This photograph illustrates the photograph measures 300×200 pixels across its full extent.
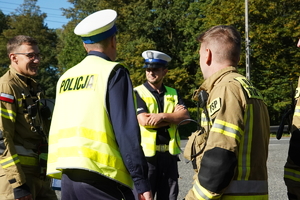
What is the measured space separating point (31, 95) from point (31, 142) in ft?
1.59

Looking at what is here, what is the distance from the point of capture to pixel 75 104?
3.14m

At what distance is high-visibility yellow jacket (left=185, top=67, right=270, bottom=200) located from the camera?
8.73 ft

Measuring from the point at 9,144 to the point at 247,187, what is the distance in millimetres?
2322

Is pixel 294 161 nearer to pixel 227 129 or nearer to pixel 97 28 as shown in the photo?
pixel 227 129

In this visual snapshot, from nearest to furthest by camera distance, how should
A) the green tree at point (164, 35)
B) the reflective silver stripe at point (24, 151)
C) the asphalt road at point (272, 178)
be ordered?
the reflective silver stripe at point (24, 151) → the asphalt road at point (272, 178) → the green tree at point (164, 35)

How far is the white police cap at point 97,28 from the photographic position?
3.25 m

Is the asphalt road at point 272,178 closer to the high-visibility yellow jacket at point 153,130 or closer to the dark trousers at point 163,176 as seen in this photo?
the dark trousers at point 163,176

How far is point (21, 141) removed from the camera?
442cm

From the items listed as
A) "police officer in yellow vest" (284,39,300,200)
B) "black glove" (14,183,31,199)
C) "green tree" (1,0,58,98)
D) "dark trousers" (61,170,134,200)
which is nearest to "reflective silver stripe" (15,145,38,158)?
"black glove" (14,183,31,199)

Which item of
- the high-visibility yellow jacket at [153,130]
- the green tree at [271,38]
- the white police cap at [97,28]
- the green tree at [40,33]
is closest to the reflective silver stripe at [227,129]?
the white police cap at [97,28]

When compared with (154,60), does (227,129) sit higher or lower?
lower

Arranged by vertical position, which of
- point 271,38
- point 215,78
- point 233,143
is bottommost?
point 271,38

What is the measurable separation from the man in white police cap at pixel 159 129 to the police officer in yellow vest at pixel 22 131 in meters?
1.44

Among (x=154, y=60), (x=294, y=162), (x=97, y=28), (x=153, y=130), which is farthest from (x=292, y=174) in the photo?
(x=154, y=60)
